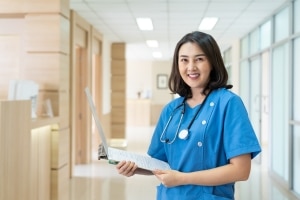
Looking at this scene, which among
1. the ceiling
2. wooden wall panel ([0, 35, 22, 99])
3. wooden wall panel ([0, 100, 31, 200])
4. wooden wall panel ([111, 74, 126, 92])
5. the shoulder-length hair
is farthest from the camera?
wooden wall panel ([111, 74, 126, 92])

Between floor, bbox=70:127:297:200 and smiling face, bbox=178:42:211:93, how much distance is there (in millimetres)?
4383

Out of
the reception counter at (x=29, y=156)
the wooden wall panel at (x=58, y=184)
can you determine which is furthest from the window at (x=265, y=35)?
the wooden wall panel at (x=58, y=184)

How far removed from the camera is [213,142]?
1502mm

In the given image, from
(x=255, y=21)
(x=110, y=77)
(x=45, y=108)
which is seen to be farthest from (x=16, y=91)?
(x=110, y=77)

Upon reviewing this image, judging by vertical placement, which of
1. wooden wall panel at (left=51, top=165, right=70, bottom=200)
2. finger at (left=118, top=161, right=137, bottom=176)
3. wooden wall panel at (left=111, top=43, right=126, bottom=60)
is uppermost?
wooden wall panel at (left=111, top=43, right=126, bottom=60)

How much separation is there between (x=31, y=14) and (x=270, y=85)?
4.69 m

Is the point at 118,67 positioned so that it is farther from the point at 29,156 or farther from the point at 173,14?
the point at 29,156

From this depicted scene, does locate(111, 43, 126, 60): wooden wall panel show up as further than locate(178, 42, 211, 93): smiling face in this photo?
Yes

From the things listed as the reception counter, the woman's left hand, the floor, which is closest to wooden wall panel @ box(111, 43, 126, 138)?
the floor

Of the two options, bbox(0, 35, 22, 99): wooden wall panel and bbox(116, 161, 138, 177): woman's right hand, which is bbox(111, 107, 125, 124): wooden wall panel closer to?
bbox(0, 35, 22, 99): wooden wall panel

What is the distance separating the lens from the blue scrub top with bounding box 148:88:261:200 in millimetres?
1456

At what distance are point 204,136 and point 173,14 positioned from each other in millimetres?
6401

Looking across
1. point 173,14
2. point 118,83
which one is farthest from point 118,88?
point 173,14

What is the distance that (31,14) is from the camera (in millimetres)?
5340
